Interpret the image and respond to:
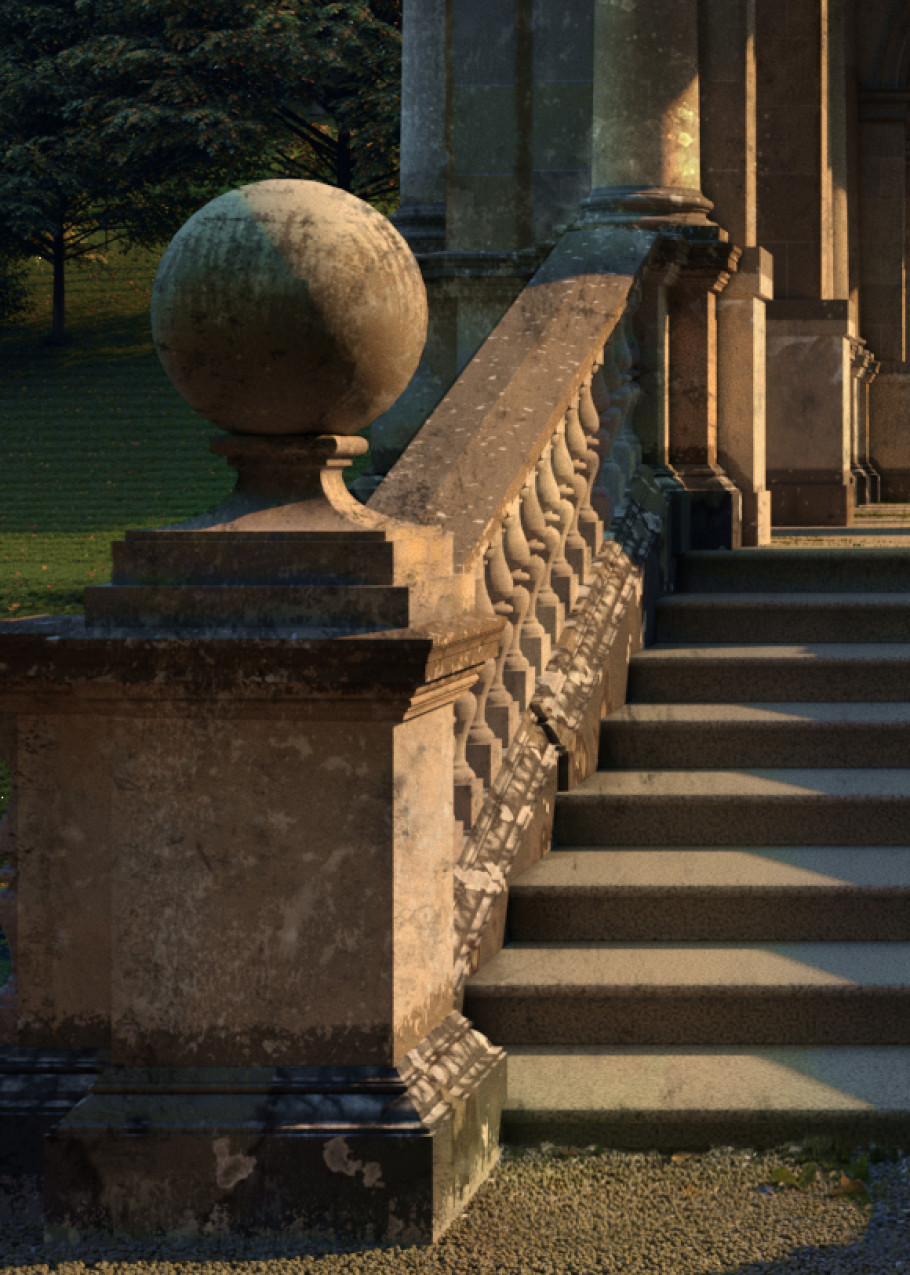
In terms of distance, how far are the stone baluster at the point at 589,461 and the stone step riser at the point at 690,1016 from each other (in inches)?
80.1

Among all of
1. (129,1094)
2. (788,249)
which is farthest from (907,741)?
(788,249)

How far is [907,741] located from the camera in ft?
17.9

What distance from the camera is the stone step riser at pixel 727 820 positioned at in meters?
5.07

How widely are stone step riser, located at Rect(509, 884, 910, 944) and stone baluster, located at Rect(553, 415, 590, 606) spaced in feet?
4.13

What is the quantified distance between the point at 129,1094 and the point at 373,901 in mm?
645

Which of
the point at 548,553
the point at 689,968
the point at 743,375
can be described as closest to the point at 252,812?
the point at 689,968

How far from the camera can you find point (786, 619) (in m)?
6.29

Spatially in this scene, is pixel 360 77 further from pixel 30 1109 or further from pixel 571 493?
pixel 30 1109

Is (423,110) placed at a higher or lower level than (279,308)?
higher

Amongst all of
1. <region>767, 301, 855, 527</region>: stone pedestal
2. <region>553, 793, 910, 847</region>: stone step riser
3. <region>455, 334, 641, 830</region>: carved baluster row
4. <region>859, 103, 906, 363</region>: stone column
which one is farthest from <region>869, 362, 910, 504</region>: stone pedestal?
<region>553, 793, 910, 847</region>: stone step riser

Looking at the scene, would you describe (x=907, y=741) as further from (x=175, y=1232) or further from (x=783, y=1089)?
(x=175, y=1232)

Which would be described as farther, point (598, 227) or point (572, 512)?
point (598, 227)

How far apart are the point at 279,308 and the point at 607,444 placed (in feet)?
9.94

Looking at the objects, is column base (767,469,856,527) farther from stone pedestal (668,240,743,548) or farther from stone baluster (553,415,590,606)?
stone baluster (553,415,590,606)
